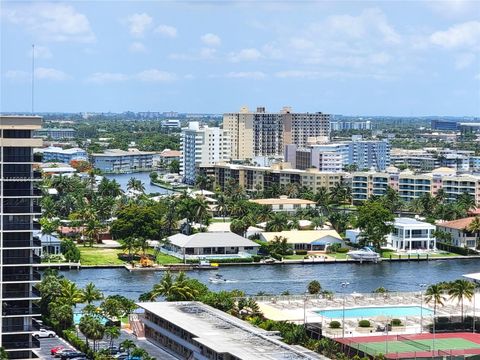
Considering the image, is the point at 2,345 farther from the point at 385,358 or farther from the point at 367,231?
the point at 367,231

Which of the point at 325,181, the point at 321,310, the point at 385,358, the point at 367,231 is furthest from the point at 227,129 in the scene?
the point at 385,358

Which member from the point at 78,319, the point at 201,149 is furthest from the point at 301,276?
the point at 201,149

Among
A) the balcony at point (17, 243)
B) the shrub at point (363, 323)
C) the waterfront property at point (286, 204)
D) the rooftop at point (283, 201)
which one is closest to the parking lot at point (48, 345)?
the balcony at point (17, 243)

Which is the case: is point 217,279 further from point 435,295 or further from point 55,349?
point 55,349

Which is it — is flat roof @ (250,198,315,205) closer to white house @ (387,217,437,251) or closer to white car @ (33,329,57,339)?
white house @ (387,217,437,251)

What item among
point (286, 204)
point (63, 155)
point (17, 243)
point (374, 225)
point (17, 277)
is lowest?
point (286, 204)

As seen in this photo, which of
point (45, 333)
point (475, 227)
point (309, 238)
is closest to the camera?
point (45, 333)

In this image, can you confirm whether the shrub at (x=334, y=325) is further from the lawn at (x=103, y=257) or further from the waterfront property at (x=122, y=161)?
the waterfront property at (x=122, y=161)
